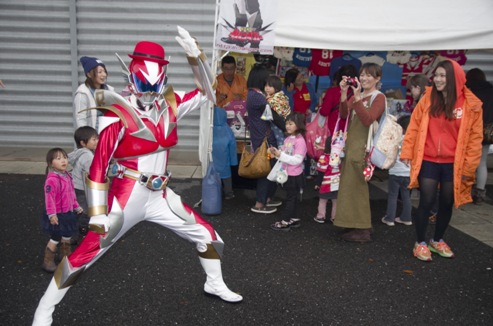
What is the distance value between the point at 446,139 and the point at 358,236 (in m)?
1.44

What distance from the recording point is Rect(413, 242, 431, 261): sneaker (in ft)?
16.0

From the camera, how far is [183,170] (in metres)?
8.44

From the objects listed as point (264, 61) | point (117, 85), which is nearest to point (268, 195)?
point (264, 61)

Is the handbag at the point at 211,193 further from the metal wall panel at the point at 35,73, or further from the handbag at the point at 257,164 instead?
the metal wall panel at the point at 35,73

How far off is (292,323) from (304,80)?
5.32 metres

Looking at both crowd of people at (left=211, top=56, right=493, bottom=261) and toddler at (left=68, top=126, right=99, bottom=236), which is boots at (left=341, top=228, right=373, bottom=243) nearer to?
crowd of people at (left=211, top=56, right=493, bottom=261)

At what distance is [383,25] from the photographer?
5656 mm

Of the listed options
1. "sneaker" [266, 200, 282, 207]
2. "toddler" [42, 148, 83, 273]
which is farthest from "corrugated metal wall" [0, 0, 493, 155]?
"toddler" [42, 148, 83, 273]

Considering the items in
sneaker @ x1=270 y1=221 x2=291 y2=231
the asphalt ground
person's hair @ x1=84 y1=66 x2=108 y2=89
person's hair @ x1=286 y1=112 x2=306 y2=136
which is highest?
person's hair @ x1=84 y1=66 x2=108 y2=89

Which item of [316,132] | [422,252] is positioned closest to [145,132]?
[422,252]

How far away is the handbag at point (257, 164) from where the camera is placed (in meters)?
6.04

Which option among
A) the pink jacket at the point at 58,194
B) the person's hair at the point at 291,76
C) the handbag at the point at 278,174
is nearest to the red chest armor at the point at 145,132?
the pink jacket at the point at 58,194

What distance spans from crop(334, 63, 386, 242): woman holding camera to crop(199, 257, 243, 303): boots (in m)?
1.83

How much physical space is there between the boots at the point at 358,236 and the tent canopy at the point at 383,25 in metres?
2.05
